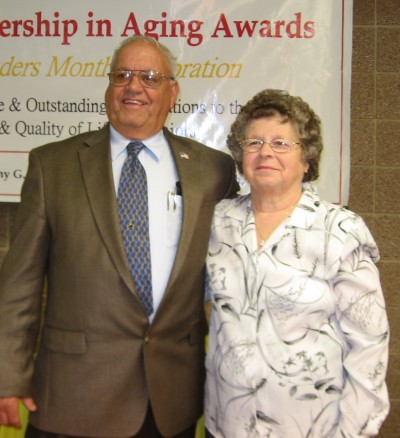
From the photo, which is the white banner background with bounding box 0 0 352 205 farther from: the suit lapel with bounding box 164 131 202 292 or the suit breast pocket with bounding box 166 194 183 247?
the suit breast pocket with bounding box 166 194 183 247

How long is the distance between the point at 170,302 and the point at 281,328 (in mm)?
310

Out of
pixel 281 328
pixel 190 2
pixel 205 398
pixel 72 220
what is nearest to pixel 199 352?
pixel 205 398

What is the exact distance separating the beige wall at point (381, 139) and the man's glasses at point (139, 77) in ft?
4.05

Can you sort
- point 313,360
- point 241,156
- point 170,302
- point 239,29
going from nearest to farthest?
point 313,360 < point 170,302 < point 241,156 < point 239,29

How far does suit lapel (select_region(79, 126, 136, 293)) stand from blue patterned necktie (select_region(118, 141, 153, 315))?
0.04 metres

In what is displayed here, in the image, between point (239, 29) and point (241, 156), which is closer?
point (241, 156)

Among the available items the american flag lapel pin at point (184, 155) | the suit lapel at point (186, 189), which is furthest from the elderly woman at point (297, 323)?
the american flag lapel pin at point (184, 155)

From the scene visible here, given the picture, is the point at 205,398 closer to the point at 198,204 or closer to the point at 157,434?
the point at 157,434

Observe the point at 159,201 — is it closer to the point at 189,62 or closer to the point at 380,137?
the point at 189,62

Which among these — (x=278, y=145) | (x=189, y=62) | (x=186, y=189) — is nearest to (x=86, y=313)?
(x=186, y=189)

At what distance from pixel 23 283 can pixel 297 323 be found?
0.76 m

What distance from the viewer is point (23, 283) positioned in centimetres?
137

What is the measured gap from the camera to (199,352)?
1.48m

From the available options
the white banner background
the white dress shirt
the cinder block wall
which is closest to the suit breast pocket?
the white dress shirt
